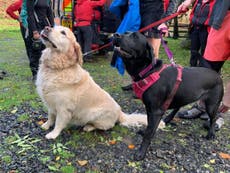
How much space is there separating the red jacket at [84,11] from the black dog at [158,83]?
513 centimetres

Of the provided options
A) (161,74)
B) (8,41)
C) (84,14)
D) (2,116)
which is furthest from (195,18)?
(8,41)

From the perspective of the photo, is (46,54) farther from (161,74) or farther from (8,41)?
(8,41)

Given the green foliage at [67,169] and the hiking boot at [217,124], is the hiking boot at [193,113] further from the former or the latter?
the green foliage at [67,169]

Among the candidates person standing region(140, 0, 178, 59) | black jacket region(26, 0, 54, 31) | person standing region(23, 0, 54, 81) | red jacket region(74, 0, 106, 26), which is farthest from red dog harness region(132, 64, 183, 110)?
red jacket region(74, 0, 106, 26)

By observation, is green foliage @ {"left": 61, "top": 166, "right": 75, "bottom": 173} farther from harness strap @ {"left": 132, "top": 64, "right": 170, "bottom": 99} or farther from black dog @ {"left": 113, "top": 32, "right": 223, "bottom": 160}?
harness strap @ {"left": 132, "top": 64, "right": 170, "bottom": 99}

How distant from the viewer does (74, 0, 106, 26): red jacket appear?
26.2 ft

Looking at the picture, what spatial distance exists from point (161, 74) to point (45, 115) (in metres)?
2.05

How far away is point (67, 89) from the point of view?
141 inches

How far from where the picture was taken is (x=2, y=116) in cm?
433

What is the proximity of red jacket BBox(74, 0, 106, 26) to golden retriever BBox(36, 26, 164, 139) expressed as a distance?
4.57 m

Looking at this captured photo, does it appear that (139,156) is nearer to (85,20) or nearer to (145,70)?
(145,70)

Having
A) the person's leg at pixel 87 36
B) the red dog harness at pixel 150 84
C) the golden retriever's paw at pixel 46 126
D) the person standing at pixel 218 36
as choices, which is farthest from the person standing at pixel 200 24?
the person's leg at pixel 87 36

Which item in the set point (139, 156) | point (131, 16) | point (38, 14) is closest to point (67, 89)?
point (139, 156)

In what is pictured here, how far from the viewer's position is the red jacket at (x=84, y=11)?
8000 millimetres
